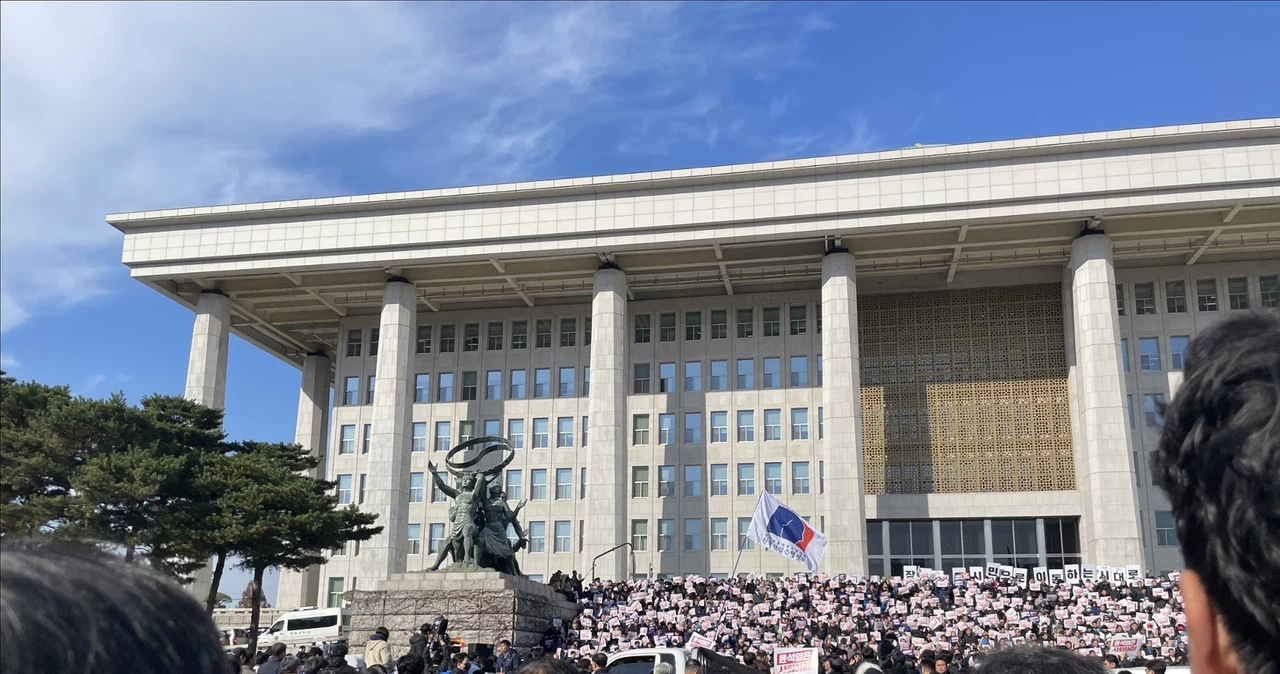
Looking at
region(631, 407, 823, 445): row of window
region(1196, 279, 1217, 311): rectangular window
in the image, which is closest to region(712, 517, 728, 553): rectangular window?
region(631, 407, 823, 445): row of window

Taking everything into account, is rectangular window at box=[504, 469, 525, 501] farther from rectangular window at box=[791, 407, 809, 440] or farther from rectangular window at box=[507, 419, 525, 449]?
rectangular window at box=[791, 407, 809, 440]

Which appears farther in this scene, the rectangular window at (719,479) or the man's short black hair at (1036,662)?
the rectangular window at (719,479)

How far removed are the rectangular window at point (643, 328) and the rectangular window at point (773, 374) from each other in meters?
6.21

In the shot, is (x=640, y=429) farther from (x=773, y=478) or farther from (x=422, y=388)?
(x=422, y=388)

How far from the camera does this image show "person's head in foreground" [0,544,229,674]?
1.37 meters

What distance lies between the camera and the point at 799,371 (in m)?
55.9

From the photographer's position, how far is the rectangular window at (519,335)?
59.9 metres

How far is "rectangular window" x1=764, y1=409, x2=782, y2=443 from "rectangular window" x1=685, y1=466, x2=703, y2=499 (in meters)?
3.64

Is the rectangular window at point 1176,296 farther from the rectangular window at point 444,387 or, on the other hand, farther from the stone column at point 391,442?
the stone column at point 391,442

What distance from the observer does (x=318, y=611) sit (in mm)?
41469

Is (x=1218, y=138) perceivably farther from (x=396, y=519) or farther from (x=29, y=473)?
(x=29, y=473)

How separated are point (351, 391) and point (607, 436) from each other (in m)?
17.3

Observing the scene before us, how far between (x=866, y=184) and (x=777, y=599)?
872 inches

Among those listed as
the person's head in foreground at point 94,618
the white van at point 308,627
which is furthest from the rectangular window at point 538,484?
the person's head in foreground at point 94,618
